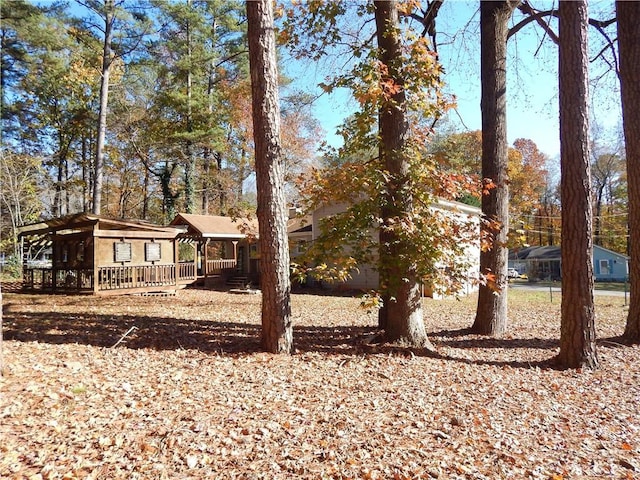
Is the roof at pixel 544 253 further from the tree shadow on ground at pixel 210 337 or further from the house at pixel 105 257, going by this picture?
the tree shadow on ground at pixel 210 337

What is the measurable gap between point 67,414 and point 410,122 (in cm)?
600

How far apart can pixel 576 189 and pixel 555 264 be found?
35.3m

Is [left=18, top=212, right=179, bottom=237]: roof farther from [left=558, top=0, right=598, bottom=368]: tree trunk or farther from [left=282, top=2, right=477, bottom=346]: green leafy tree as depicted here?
[left=558, top=0, right=598, bottom=368]: tree trunk

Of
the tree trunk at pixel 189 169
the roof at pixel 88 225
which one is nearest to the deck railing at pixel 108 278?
the roof at pixel 88 225

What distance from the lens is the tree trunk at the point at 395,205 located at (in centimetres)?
598

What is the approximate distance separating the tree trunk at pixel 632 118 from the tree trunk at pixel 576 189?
2441mm

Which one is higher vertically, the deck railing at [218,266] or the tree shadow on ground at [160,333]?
the deck railing at [218,266]

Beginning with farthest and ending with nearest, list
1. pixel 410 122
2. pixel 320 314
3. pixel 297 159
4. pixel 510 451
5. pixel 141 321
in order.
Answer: pixel 297 159 → pixel 320 314 → pixel 141 321 → pixel 410 122 → pixel 510 451

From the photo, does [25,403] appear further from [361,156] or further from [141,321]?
[361,156]

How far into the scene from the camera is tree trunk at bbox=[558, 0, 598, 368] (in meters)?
5.61

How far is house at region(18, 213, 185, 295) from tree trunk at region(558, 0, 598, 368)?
13.9m

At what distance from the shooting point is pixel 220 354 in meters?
5.68

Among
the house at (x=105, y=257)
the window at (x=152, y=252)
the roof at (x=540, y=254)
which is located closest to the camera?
the house at (x=105, y=257)

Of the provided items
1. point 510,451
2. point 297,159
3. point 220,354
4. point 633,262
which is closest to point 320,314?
point 220,354
